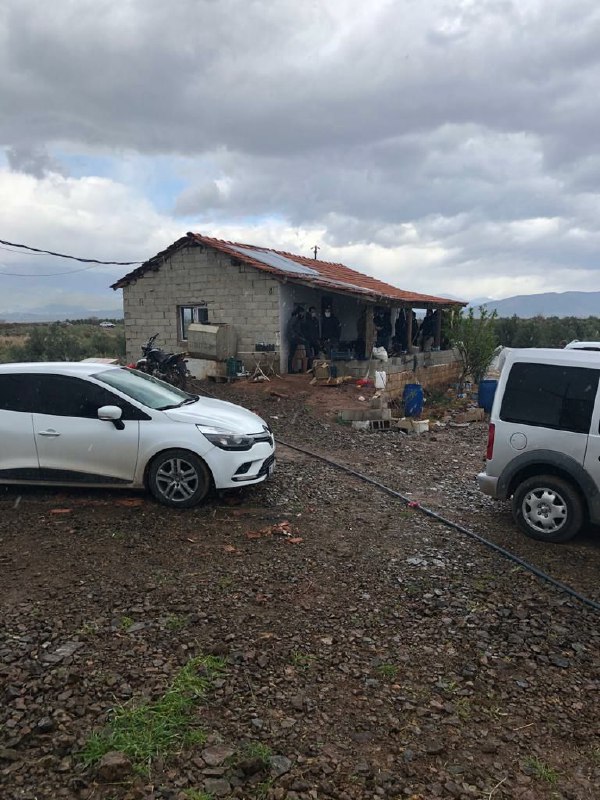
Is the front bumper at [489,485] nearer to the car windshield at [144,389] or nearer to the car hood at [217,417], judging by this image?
the car hood at [217,417]

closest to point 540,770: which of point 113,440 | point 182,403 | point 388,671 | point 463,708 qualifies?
point 463,708

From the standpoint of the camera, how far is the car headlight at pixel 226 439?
612cm

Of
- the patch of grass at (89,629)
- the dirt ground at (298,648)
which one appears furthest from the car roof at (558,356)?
the patch of grass at (89,629)

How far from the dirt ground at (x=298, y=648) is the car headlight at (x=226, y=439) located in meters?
0.68

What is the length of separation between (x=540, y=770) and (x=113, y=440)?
4.85 meters

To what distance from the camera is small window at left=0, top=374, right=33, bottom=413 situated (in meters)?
6.37

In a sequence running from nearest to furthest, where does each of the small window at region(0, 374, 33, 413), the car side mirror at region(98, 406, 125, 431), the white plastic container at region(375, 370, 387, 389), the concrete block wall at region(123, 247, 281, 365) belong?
the car side mirror at region(98, 406, 125, 431) < the small window at region(0, 374, 33, 413) < the white plastic container at region(375, 370, 387, 389) < the concrete block wall at region(123, 247, 281, 365)

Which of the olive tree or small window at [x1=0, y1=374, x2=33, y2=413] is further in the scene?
the olive tree

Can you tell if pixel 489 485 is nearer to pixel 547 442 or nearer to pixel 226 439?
pixel 547 442

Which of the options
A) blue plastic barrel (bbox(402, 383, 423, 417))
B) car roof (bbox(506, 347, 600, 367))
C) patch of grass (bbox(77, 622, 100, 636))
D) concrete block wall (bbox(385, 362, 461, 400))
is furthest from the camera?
concrete block wall (bbox(385, 362, 461, 400))

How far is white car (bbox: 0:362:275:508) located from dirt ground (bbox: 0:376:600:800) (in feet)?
1.08

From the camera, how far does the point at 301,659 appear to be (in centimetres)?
352

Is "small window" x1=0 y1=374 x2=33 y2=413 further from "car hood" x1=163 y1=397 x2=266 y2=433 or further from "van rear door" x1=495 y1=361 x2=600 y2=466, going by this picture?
"van rear door" x1=495 y1=361 x2=600 y2=466

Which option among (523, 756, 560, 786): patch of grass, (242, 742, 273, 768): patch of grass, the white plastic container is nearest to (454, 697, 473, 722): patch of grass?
(523, 756, 560, 786): patch of grass
